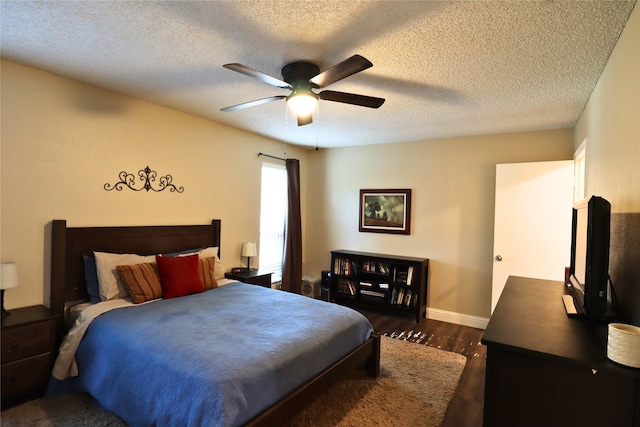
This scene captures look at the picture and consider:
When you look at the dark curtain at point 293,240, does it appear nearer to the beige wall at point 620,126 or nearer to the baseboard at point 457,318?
the baseboard at point 457,318

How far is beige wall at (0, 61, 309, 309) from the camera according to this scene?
2406 millimetres

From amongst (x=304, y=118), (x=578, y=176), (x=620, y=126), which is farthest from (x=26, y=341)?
(x=578, y=176)

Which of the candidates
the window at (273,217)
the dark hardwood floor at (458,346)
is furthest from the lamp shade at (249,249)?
the dark hardwood floor at (458,346)

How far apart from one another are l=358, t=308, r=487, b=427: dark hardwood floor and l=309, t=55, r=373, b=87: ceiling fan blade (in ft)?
7.78

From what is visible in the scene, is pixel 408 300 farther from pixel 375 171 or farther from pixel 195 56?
pixel 195 56

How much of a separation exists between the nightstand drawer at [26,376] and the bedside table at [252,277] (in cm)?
180

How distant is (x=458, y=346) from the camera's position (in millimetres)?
3445

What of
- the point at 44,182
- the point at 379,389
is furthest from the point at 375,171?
the point at 44,182

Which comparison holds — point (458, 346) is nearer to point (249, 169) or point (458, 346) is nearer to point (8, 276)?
point (249, 169)

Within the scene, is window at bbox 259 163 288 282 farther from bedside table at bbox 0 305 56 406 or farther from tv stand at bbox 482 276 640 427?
tv stand at bbox 482 276 640 427

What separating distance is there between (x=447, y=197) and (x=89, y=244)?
404 centimetres

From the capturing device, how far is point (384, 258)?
432cm

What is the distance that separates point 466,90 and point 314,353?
7.78 feet

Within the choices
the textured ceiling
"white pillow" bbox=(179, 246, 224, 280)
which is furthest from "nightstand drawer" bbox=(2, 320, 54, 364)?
the textured ceiling
